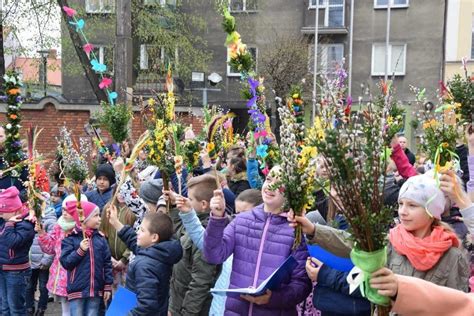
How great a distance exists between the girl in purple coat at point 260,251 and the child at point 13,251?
287 centimetres

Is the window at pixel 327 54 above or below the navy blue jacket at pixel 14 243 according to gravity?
above

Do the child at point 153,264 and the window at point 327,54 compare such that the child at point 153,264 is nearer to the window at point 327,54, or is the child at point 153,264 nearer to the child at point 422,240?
the child at point 422,240

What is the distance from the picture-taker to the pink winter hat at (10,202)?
5.70m

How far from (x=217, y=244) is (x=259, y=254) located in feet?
0.92

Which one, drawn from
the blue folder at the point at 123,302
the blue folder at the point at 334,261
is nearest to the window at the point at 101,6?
the blue folder at the point at 123,302

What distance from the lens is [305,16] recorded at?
23.7 metres

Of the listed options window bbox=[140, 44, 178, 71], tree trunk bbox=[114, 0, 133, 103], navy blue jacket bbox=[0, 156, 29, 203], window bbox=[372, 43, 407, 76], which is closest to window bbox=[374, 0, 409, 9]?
window bbox=[372, 43, 407, 76]

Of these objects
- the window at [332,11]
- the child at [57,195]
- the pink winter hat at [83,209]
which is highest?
the window at [332,11]

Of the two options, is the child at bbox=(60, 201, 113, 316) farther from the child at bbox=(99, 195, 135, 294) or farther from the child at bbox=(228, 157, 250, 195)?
the child at bbox=(228, 157, 250, 195)

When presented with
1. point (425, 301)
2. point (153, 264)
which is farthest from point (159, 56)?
point (425, 301)

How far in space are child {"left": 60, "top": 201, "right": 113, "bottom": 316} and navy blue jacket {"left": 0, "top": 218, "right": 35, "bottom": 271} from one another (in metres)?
0.89

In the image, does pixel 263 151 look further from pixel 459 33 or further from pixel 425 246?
pixel 459 33

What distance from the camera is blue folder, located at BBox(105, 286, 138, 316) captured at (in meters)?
4.00

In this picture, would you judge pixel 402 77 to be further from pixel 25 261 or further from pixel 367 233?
pixel 367 233
